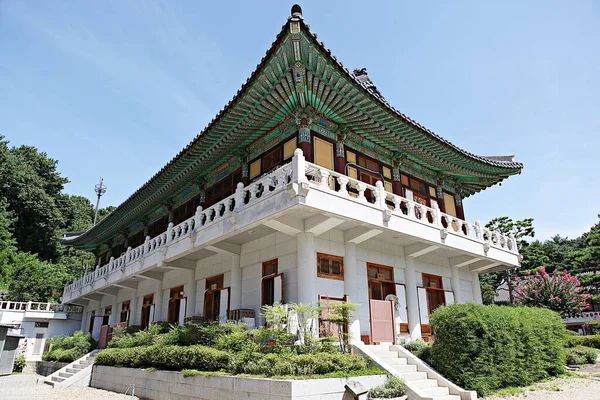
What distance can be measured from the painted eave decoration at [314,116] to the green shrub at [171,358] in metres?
7.37

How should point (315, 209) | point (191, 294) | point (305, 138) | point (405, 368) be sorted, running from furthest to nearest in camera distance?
point (191, 294) → point (305, 138) → point (405, 368) → point (315, 209)

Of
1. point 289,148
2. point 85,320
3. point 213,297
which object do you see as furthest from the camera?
point 85,320

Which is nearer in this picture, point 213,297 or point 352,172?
point 352,172

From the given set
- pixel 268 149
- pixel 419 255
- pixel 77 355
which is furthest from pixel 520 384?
pixel 77 355

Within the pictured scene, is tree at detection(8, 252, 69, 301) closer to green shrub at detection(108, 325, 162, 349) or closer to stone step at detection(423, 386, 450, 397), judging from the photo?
green shrub at detection(108, 325, 162, 349)

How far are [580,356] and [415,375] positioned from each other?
9.58 m

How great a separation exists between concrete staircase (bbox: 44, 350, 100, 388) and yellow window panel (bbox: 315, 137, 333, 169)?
42.8 ft

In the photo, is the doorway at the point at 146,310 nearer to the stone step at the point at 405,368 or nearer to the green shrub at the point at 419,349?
the green shrub at the point at 419,349

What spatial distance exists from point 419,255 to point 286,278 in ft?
18.6

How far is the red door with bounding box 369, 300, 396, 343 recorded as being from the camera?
12.6 meters

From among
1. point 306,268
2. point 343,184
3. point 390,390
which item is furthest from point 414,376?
point 343,184

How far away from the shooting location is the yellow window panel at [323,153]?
13.8m

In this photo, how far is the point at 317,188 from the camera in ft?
36.0

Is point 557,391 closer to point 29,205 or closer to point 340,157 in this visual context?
point 340,157
